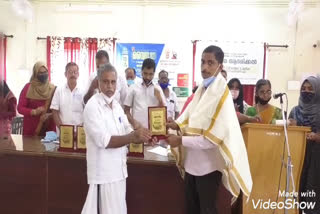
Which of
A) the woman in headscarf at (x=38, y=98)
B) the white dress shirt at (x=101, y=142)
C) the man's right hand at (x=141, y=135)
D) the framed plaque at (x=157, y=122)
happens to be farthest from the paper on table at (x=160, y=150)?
the woman in headscarf at (x=38, y=98)

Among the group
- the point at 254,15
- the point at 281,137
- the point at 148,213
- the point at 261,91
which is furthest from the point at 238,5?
the point at 148,213

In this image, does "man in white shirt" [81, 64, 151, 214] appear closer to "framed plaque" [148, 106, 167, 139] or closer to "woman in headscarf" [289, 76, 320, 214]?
"framed plaque" [148, 106, 167, 139]

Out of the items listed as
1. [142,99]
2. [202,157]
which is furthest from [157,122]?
[142,99]

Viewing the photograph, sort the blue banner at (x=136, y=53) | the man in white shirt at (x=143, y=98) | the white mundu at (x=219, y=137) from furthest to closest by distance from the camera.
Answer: the blue banner at (x=136, y=53) < the man in white shirt at (x=143, y=98) < the white mundu at (x=219, y=137)

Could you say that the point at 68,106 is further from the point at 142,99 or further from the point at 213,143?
the point at 213,143

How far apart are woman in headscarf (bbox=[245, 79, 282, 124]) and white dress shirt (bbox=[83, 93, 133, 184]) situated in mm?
1358

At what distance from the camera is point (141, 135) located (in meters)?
1.92

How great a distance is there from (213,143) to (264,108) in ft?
3.89

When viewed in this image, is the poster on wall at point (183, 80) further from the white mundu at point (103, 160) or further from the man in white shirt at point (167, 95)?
the white mundu at point (103, 160)

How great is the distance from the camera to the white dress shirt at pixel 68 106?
9.89 feet

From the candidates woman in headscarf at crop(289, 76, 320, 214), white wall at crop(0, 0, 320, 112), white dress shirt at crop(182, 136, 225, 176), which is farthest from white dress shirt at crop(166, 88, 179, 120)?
white dress shirt at crop(182, 136, 225, 176)

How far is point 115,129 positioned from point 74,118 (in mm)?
1245

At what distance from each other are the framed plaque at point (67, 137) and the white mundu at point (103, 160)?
578mm

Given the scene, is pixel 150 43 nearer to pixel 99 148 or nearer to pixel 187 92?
pixel 187 92
